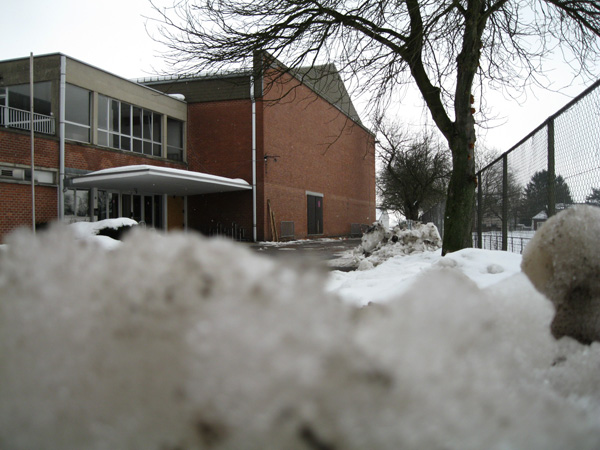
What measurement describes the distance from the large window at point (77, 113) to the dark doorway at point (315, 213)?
13597 millimetres

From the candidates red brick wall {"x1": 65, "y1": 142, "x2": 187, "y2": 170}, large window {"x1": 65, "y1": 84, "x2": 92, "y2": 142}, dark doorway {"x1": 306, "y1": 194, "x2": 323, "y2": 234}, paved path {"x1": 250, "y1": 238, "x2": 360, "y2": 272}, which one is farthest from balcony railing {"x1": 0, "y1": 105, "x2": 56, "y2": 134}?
dark doorway {"x1": 306, "y1": 194, "x2": 323, "y2": 234}

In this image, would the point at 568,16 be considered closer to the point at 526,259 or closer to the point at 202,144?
the point at 526,259

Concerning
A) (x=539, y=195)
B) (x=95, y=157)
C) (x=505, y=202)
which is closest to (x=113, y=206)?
(x=95, y=157)

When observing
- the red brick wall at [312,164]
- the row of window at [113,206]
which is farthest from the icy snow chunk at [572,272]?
the red brick wall at [312,164]

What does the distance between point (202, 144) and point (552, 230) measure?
2181cm

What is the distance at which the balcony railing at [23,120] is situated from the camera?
15031mm

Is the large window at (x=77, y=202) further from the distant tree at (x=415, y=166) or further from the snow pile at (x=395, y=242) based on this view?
the distant tree at (x=415, y=166)

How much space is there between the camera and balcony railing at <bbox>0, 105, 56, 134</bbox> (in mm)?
15031

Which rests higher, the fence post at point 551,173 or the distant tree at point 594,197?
the fence post at point 551,173

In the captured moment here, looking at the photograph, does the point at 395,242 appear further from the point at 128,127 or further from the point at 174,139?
the point at 174,139

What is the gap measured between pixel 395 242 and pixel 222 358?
34.6ft

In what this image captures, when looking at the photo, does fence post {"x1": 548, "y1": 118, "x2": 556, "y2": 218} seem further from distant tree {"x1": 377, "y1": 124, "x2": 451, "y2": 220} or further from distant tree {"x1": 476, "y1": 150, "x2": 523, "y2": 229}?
distant tree {"x1": 377, "y1": 124, "x2": 451, "y2": 220}

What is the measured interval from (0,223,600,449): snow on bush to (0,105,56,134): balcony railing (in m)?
17.0

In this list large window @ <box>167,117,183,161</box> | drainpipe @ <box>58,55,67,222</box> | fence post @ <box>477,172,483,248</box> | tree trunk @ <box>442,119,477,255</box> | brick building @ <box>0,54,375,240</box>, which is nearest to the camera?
tree trunk @ <box>442,119,477,255</box>
